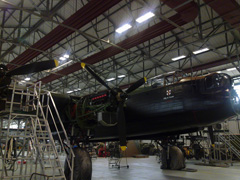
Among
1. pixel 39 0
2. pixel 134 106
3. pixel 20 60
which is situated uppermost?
pixel 39 0

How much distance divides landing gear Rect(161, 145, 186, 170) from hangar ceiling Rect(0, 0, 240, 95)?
5.21 m

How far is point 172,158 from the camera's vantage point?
44.1 feet

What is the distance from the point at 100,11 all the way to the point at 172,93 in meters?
6.12

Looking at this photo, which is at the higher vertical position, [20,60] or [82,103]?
[20,60]

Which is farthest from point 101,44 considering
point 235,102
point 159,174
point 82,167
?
point 235,102

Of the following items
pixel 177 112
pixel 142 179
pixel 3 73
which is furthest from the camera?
pixel 142 179

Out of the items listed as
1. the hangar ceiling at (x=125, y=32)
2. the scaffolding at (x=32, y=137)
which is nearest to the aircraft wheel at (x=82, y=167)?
the scaffolding at (x=32, y=137)

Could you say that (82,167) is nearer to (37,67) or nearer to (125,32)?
(37,67)

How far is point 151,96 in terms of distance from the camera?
9055 millimetres

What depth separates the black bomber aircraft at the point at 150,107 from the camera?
297 inches

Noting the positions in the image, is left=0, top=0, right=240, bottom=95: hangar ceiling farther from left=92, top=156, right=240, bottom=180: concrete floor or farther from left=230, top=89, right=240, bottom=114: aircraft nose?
left=92, top=156, right=240, bottom=180: concrete floor

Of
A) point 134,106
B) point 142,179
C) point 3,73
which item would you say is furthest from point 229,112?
point 3,73

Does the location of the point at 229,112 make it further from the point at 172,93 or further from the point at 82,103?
the point at 82,103

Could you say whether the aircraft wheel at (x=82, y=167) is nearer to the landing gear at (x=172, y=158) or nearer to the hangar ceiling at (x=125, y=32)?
the hangar ceiling at (x=125, y=32)
